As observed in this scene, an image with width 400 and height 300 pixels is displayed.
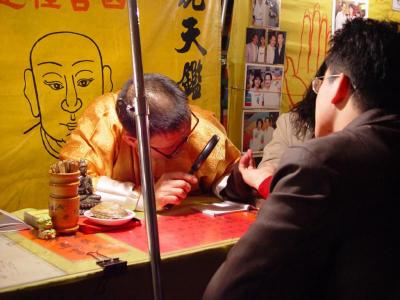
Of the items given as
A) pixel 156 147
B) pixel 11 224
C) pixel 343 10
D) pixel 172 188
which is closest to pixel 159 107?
pixel 156 147

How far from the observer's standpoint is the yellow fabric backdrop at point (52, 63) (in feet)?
9.02

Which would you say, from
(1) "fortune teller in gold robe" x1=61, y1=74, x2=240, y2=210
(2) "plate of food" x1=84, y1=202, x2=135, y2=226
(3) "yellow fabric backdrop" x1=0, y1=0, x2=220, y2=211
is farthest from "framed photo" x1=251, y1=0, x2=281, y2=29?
(2) "plate of food" x1=84, y1=202, x2=135, y2=226

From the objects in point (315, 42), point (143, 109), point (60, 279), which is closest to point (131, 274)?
point (60, 279)

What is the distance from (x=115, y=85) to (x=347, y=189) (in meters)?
2.26

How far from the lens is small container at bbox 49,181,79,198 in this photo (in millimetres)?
1753

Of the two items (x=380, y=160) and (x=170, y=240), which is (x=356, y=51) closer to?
(x=380, y=160)

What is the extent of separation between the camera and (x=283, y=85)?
12.3ft

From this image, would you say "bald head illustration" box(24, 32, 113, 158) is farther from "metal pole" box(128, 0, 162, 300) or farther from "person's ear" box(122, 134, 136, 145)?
"metal pole" box(128, 0, 162, 300)

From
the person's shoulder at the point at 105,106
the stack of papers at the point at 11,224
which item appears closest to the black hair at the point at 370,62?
the stack of papers at the point at 11,224

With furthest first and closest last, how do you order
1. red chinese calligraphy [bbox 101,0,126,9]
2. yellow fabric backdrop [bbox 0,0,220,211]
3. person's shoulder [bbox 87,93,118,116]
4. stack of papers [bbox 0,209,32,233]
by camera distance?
red chinese calligraphy [bbox 101,0,126,9], yellow fabric backdrop [bbox 0,0,220,211], person's shoulder [bbox 87,93,118,116], stack of papers [bbox 0,209,32,233]

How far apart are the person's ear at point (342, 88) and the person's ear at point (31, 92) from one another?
80.9 inches

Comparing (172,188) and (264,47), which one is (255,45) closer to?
(264,47)

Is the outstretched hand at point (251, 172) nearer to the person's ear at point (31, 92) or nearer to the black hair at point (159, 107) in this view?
the black hair at point (159, 107)

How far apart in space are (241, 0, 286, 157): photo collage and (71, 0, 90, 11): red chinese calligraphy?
3.66 ft
